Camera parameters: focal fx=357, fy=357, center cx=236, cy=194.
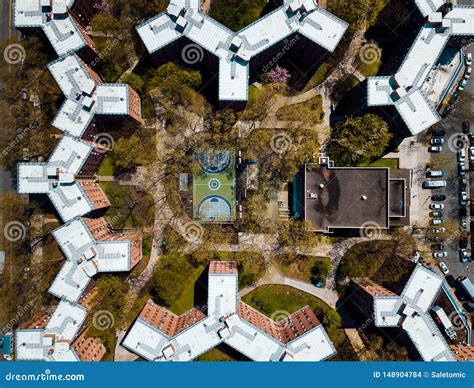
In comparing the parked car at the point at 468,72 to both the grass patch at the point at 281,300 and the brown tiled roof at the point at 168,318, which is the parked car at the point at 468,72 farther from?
the brown tiled roof at the point at 168,318

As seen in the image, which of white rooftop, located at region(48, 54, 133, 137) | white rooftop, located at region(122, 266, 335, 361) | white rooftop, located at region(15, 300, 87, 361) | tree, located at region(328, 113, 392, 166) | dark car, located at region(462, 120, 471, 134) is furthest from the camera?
dark car, located at region(462, 120, 471, 134)

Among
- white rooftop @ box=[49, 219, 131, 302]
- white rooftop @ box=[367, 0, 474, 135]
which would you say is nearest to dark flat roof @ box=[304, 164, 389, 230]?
white rooftop @ box=[367, 0, 474, 135]

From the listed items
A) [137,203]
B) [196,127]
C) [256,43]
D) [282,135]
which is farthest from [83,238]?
[256,43]

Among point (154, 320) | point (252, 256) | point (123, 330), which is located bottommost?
point (123, 330)

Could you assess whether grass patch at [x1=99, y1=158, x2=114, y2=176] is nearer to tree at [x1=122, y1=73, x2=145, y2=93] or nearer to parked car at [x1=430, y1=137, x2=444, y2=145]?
tree at [x1=122, y1=73, x2=145, y2=93]

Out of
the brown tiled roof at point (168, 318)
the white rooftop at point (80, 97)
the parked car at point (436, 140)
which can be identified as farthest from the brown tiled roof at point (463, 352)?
the white rooftop at point (80, 97)

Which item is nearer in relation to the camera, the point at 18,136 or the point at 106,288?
the point at 106,288

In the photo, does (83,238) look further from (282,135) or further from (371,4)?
(371,4)
